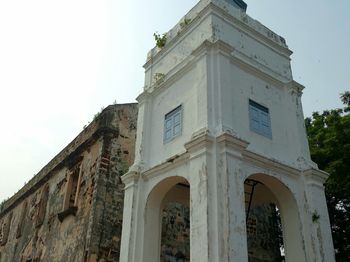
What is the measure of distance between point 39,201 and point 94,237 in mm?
5974

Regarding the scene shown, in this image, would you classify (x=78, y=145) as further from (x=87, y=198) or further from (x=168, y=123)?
(x=168, y=123)

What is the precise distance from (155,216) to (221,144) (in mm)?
2276

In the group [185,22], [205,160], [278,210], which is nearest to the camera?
[205,160]

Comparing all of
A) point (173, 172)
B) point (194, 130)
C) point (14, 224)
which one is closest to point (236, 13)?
point (194, 130)

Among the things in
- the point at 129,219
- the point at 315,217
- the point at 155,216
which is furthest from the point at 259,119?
the point at 129,219

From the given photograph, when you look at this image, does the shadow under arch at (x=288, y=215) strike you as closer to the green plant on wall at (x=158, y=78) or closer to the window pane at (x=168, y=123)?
the window pane at (x=168, y=123)

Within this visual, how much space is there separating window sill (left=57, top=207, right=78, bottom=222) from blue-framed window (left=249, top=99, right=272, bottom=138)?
5.82m

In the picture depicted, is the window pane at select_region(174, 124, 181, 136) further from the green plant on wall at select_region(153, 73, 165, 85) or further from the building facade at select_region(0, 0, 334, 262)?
the green plant on wall at select_region(153, 73, 165, 85)

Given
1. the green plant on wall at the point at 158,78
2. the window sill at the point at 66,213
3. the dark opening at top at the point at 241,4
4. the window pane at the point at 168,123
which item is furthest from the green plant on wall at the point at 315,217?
the window sill at the point at 66,213

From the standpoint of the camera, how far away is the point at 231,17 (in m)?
8.74

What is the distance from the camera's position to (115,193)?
1050 centimetres

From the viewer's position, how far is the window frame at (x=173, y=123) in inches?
315

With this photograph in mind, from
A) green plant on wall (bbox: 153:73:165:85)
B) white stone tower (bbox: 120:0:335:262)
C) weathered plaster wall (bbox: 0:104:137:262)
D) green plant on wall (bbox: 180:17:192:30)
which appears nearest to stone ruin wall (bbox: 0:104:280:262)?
weathered plaster wall (bbox: 0:104:137:262)

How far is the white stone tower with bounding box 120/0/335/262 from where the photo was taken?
21.4 feet
